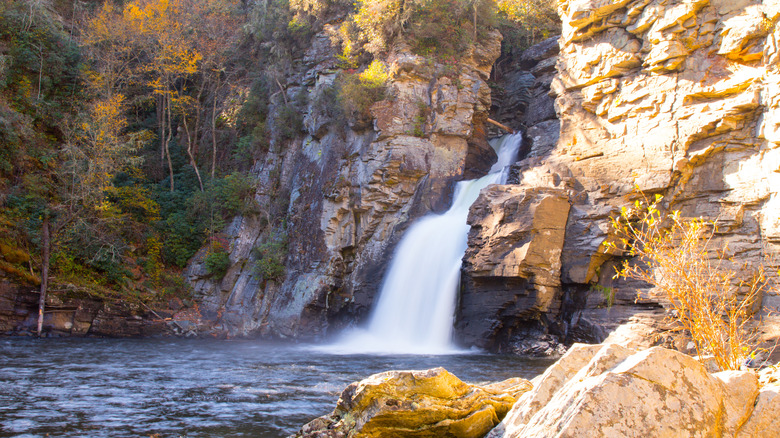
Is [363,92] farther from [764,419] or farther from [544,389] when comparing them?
[764,419]

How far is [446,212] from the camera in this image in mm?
19125

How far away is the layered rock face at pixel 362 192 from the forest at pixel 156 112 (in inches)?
33.9

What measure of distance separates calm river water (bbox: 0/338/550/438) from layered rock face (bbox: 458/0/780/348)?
2.24 metres

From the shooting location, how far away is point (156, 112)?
1217 inches

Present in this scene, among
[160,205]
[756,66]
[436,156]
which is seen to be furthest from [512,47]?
[160,205]

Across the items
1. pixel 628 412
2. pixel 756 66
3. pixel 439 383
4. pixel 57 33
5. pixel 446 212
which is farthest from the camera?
pixel 57 33

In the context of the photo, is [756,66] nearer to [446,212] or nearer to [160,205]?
[446,212]

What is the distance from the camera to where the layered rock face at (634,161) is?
501 inches

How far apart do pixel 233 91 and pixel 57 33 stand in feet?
29.1

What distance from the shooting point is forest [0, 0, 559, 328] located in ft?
67.4

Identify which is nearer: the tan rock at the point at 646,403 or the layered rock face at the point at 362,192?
the tan rock at the point at 646,403

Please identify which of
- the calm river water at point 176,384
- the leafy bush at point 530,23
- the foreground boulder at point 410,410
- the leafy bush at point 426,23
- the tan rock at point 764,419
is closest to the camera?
the tan rock at point 764,419

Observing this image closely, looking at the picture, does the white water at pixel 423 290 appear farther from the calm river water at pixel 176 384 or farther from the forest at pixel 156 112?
the forest at pixel 156 112

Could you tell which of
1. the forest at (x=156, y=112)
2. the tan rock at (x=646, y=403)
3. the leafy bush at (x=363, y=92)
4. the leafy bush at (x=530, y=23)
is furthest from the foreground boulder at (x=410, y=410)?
the leafy bush at (x=530, y=23)
